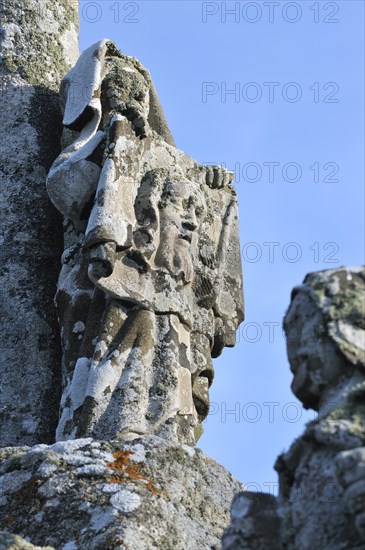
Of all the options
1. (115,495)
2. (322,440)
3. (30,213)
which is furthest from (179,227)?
(322,440)

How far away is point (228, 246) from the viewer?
11.1 metres

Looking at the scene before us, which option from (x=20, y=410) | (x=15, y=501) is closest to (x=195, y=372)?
(x=20, y=410)

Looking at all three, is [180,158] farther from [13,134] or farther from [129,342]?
[129,342]

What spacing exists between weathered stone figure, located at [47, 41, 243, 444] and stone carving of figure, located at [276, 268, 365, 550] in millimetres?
3143

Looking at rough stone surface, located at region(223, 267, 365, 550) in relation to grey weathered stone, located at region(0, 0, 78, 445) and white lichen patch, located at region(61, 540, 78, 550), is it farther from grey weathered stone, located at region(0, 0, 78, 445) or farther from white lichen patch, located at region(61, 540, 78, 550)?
grey weathered stone, located at region(0, 0, 78, 445)

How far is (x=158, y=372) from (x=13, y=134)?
2.50 m

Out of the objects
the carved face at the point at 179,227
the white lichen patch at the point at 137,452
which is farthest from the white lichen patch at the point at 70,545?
the carved face at the point at 179,227

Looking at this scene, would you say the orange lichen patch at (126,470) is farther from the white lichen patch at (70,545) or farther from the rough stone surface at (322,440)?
the rough stone surface at (322,440)

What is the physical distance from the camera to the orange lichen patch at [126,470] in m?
7.87

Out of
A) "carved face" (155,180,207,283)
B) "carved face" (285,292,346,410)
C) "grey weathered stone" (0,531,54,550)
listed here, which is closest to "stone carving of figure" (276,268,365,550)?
"carved face" (285,292,346,410)

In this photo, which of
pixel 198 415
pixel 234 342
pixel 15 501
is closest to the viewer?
pixel 15 501

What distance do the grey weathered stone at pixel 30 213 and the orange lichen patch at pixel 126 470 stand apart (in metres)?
1.65

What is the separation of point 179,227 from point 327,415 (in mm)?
4434

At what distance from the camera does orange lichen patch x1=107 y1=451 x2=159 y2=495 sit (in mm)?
7868
